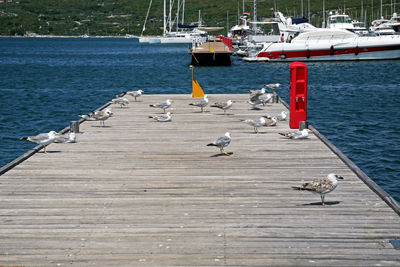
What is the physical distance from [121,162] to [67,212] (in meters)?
3.49

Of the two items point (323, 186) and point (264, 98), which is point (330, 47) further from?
point (323, 186)

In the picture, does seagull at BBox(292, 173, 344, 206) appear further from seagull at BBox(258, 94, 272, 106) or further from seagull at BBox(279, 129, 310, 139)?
seagull at BBox(258, 94, 272, 106)

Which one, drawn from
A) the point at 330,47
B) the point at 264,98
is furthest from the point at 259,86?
the point at 264,98

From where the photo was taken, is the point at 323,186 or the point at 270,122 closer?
the point at 323,186

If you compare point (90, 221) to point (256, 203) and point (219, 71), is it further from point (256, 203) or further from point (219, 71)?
point (219, 71)

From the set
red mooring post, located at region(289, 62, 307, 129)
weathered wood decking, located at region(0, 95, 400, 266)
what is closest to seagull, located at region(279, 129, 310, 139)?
weathered wood decking, located at region(0, 95, 400, 266)

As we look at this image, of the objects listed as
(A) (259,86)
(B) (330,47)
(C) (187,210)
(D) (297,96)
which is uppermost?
(B) (330,47)

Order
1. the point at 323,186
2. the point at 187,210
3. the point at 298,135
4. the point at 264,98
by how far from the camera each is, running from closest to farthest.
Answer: the point at 187,210
the point at 323,186
the point at 298,135
the point at 264,98

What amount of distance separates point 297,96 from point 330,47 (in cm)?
5380

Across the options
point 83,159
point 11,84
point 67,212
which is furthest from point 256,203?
point 11,84

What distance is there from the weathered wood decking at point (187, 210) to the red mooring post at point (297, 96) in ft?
6.36

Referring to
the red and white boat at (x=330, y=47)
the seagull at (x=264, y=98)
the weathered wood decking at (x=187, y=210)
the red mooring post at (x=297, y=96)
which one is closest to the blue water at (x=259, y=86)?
the red and white boat at (x=330, y=47)

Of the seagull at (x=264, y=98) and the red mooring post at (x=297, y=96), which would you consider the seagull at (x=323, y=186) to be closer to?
the red mooring post at (x=297, y=96)

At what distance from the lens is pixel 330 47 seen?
222 feet
